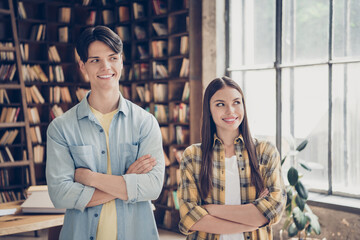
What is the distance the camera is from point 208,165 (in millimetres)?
1709

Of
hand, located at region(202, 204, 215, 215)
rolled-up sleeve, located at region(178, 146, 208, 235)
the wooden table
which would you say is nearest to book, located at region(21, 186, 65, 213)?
the wooden table

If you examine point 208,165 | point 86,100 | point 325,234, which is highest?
point 86,100

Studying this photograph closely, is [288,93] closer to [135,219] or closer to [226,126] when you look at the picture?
[226,126]

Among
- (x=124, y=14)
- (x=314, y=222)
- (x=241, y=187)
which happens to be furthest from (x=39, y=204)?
(x=124, y=14)

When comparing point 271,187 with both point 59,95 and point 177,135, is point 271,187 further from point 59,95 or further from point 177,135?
point 59,95

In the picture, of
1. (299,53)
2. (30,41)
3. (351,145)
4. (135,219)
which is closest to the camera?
(135,219)

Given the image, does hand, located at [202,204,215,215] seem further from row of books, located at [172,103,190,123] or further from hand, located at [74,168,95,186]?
row of books, located at [172,103,190,123]

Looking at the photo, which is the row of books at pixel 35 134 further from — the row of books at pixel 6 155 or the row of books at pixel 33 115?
the row of books at pixel 6 155

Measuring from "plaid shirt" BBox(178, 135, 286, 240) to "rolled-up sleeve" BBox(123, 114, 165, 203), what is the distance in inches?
4.8

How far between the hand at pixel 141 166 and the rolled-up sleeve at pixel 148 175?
22 millimetres

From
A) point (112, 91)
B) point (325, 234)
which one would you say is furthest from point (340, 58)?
point (112, 91)

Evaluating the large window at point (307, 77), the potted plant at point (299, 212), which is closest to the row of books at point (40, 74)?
the large window at point (307, 77)

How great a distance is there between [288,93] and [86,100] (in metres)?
3.02

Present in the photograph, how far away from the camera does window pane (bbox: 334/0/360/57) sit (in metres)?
3.63
